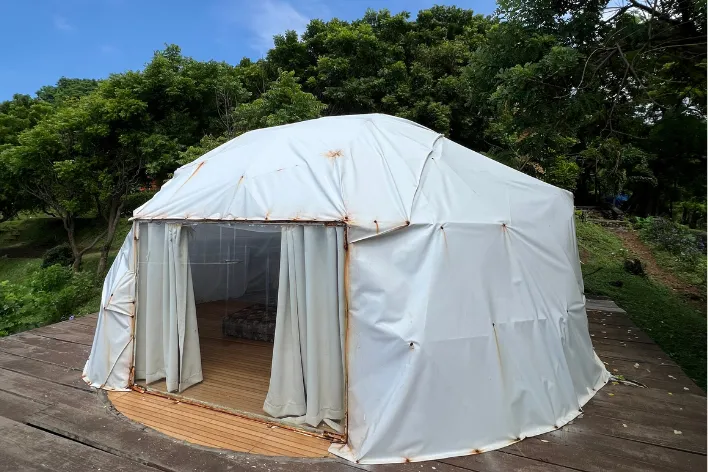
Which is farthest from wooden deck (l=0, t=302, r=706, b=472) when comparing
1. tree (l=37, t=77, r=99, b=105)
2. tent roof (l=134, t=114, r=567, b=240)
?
tree (l=37, t=77, r=99, b=105)

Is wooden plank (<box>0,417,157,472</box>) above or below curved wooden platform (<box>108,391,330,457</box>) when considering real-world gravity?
below

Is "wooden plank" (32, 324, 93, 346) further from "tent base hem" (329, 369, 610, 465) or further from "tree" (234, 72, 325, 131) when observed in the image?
"tree" (234, 72, 325, 131)

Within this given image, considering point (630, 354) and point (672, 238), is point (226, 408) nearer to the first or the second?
point (630, 354)

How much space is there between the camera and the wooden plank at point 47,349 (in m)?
4.88

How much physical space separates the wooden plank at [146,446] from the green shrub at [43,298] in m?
3.43

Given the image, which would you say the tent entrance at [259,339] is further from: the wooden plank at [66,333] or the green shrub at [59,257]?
the green shrub at [59,257]

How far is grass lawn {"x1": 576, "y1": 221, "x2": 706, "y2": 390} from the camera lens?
19.2 feet

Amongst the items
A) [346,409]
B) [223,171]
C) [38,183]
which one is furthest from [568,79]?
[38,183]

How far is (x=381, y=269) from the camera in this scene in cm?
315

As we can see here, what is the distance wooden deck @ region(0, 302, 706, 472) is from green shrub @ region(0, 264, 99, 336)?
2082 millimetres

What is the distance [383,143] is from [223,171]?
1.51 metres

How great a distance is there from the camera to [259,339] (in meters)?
5.70

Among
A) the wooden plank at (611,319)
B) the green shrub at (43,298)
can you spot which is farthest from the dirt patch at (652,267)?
the green shrub at (43,298)

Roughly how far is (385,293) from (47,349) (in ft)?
15.1
